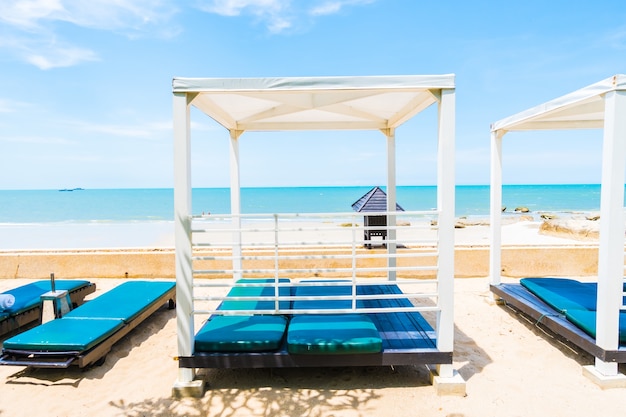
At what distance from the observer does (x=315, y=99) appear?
4121 mm

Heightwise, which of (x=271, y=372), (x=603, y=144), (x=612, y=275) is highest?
(x=603, y=144)

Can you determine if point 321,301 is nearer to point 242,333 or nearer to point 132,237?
point 242,333

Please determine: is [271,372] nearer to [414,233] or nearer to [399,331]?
[399,331]

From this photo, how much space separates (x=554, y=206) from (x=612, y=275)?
166ft

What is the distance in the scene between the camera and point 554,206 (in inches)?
1811

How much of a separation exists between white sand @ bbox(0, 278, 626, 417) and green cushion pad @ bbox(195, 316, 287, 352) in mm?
419

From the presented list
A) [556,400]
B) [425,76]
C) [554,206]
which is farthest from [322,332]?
[554,206]

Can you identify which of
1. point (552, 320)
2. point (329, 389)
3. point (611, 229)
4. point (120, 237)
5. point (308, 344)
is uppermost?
point (611, 229)

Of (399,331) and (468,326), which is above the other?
(399,331)

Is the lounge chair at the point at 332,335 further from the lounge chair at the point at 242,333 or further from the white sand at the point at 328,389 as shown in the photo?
the white sand at the point at 328,389

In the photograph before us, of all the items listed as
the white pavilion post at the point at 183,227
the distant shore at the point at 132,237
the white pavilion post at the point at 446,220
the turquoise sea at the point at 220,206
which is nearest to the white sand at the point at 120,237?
the distant shore at the point at 132,237

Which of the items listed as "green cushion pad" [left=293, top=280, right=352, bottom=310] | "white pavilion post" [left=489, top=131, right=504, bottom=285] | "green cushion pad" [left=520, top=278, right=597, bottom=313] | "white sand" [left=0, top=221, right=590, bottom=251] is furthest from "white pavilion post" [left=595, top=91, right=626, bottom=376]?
"white sand" [left=0, top=221, right=590, bottom=251]

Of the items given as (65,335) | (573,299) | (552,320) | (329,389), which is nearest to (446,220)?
(329,389)

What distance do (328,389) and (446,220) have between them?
6.43 feet
